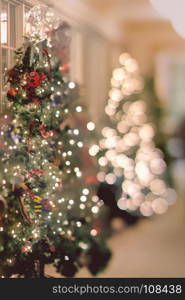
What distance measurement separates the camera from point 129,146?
418 centimetres

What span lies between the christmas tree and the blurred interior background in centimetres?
15

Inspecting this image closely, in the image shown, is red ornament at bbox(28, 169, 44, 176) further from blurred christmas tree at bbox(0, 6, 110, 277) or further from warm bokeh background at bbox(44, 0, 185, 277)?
warm bokeh background at bbox(44, 0, 185, 277)

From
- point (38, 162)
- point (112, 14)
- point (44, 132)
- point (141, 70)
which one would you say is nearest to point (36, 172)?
point (38, 162)

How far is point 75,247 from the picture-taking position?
3.22 meters

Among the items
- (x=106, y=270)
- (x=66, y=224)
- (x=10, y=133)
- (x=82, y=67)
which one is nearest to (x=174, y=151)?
(x=82, y=67)

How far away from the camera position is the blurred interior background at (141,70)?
3.66m

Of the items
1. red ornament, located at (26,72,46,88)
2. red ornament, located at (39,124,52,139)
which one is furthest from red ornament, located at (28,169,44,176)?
red ornament, located at (26,72,46,88)

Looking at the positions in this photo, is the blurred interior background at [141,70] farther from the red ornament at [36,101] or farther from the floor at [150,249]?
the red ornament at [36,101]

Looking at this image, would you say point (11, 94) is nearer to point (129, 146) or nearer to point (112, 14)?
point (129, 146)

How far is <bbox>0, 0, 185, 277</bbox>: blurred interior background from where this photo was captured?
144 inches

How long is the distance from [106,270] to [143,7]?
10.8 ft

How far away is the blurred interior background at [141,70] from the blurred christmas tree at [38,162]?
0.16 metres

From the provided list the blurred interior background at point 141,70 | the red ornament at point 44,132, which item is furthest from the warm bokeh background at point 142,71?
the red ornament at point 44,132

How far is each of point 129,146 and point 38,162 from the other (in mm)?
1480
